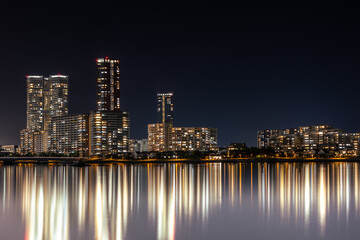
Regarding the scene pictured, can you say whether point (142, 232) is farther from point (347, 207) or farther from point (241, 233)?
point (347, 207)

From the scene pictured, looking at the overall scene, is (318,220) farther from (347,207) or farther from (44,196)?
(44,196)

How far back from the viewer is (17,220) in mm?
30828

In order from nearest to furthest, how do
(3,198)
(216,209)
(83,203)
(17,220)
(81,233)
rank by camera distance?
(81,233), (17,220), (216,209), (83,203), (3,198)

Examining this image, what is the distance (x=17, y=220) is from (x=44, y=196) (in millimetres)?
15393

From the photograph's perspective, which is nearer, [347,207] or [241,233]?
[241,233]

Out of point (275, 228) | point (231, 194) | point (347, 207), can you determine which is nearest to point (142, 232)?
point (275, 228)

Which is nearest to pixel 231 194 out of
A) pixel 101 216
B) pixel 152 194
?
pixel 152 194

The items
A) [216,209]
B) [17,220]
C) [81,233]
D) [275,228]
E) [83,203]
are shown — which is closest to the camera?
[81,233]

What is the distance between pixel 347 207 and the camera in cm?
3728

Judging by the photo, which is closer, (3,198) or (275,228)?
(275,228)

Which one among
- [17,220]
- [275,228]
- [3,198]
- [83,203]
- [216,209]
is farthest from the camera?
[3,198]

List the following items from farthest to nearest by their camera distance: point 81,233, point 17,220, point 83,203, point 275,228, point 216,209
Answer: point 83,203
point 216,209
point 17,220
point 275,228
point 81,233

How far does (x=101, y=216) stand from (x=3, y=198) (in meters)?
17.2

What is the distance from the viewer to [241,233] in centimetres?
2684
